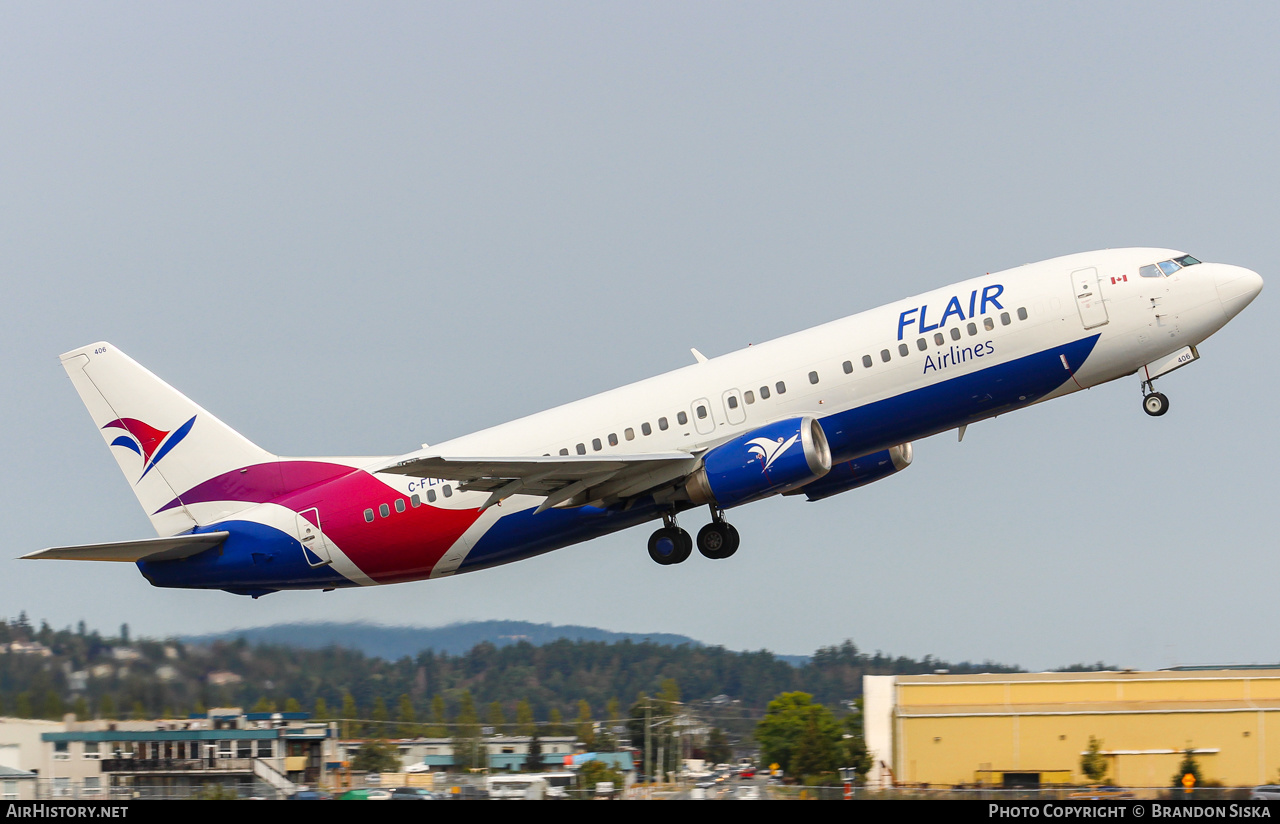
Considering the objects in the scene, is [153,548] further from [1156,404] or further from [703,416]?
[1156,404]

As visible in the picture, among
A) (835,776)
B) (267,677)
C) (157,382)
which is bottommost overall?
(835,776)

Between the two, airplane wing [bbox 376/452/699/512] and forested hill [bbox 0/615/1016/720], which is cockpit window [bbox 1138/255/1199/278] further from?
forested hill [bbox 0/615/1016/720]

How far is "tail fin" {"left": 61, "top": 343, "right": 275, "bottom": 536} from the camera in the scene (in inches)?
1410

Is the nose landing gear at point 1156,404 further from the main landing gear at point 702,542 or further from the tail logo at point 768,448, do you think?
the main landing gear at point 702,542

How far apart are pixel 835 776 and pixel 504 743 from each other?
1159 cm

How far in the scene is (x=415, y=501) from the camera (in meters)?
32.6

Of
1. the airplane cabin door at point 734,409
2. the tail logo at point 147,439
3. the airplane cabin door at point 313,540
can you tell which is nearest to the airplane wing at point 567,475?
the airplane cabin door at point 734,409

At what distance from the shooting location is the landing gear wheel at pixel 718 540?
3269cm

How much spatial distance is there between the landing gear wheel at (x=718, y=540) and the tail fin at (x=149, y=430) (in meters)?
12.6

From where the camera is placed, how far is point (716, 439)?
3106 cm

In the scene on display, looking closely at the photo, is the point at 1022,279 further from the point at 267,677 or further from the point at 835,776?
the point at 267,677

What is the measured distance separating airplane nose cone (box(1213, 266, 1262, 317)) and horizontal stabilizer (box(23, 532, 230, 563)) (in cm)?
2515

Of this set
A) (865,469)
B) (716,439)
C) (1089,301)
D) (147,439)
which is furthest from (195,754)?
(1089,301)
